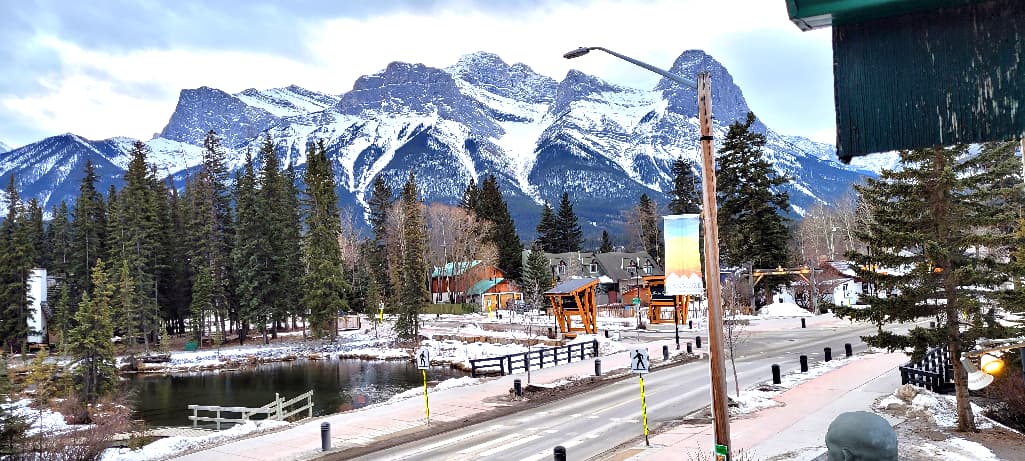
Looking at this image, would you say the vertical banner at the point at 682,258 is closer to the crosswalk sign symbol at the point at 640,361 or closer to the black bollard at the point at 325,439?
the crosswalk sign symbol at the point at 640,361

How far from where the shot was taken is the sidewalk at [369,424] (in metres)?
18.0

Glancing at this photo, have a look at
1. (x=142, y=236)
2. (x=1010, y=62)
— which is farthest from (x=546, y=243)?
(x=1010, y=62)

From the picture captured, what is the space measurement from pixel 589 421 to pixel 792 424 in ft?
18.5

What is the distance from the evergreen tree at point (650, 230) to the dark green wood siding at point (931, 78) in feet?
297

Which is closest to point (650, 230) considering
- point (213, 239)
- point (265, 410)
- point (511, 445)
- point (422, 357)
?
point (213, 239)

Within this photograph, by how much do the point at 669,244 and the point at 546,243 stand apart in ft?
309

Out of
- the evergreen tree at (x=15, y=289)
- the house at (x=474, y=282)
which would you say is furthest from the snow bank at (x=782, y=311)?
the evergreen tree at (x=15, y=289)

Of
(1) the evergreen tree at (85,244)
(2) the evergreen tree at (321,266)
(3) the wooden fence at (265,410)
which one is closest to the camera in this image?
(3) the wooden fence at (265,410)

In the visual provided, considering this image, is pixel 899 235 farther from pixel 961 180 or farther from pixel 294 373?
pixel 294 373

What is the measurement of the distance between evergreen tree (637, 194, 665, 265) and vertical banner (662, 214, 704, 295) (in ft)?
254

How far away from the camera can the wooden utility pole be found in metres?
10.3

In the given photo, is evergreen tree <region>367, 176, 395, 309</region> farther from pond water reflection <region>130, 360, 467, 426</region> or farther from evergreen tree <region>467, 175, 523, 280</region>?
pond water reflection <region>130, 360, 467, 426</region>

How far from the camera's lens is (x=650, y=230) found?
96062mm

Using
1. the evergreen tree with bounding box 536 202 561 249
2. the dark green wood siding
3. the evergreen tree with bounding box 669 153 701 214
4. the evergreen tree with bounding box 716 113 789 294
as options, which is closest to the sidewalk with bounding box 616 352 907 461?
the dark green wood siding
